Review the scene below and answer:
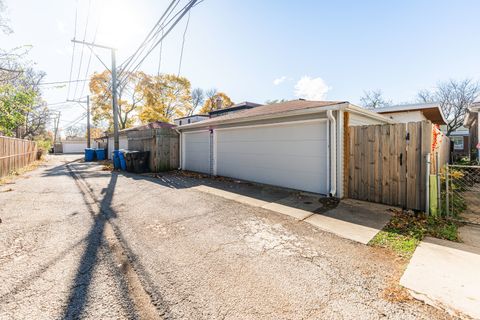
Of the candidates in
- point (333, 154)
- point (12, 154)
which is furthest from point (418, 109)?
point (12, 154)

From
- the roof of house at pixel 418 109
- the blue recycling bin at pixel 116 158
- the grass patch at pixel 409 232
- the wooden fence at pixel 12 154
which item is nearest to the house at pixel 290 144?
the grass patch at pixel 409 232

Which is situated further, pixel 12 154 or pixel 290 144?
pixel 12 154

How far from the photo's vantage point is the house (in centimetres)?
568

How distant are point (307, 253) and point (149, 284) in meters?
2.02

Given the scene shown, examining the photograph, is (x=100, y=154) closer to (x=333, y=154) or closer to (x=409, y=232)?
(x=333, y=154)

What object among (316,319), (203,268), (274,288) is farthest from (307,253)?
(203,268)

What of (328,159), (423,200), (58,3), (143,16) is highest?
(58,3)

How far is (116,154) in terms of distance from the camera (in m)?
12.5

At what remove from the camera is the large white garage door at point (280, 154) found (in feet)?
20.1

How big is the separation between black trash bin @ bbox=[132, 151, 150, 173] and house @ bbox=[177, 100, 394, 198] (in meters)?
A: 3.77

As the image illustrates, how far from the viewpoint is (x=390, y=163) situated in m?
4.99

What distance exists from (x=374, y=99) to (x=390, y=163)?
33.3m

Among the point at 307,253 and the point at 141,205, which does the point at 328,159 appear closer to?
the point at 307,253

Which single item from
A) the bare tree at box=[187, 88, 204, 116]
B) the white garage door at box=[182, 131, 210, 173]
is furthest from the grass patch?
the bare tree at box=[187, 88, 204, 116]
